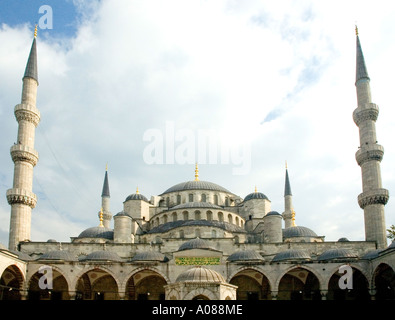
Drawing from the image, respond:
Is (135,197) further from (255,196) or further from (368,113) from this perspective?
(368,113)

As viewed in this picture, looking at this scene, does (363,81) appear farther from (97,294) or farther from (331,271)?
(97,294)

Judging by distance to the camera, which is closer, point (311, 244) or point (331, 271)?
point (331, 271)

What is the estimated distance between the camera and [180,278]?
16.0m

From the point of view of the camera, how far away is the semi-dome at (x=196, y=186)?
37.9 metres

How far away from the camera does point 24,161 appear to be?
1126 inches

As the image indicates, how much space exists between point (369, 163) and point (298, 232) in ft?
21.0

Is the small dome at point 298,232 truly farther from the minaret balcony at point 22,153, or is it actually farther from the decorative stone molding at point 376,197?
the minaret balcony at point 22,153

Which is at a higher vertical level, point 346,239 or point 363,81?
point 363,81

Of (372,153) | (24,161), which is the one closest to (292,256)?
(372,153)

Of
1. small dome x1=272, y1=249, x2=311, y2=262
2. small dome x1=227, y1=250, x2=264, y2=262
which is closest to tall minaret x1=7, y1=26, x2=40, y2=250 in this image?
small dome x1=227, y1=250, x2=264, y2=262

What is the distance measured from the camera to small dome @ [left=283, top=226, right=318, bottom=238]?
31812 millimetres

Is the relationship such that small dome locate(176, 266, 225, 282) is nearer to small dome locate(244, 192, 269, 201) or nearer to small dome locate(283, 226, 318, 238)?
small dome locate(283, 226, 318, 238)
